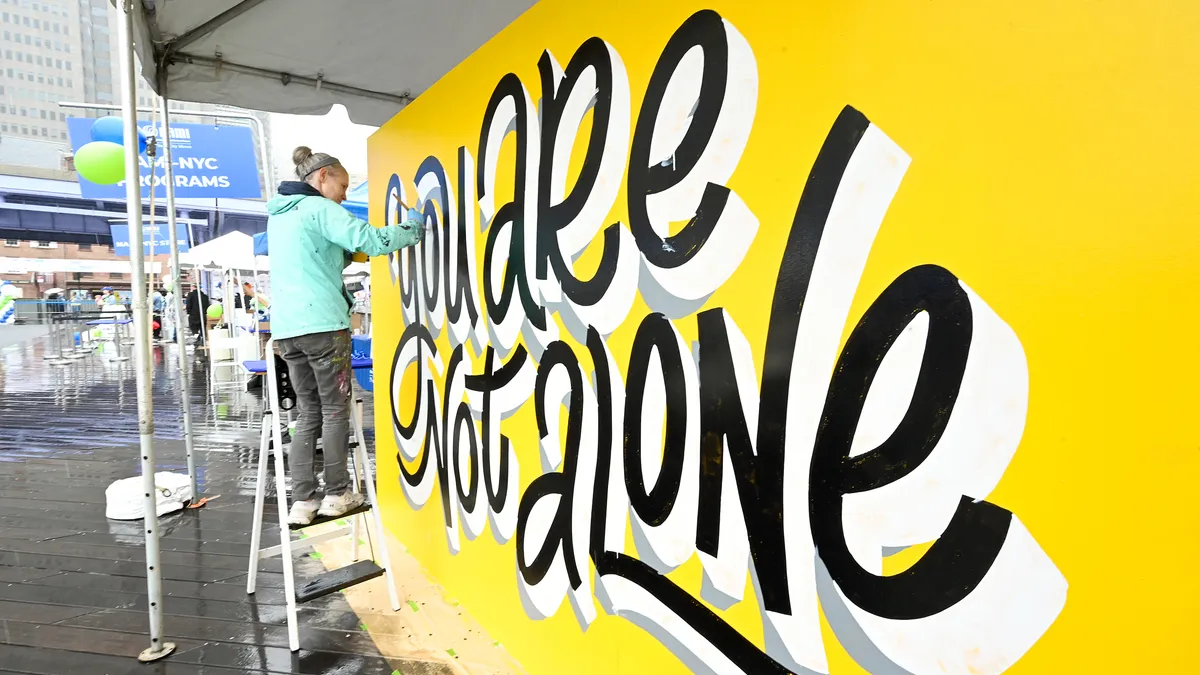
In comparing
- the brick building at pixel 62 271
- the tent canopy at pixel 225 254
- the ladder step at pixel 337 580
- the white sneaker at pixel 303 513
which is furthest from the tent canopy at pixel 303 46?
the brick building at pixel 62 271

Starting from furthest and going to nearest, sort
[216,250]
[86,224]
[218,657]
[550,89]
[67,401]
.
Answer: [86,224] → [216,250] → [67,401] → [218,657] → [550,89]

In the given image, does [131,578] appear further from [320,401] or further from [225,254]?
[225,254]

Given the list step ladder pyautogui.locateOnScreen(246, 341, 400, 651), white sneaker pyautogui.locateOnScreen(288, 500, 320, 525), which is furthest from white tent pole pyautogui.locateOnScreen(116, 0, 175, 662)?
white sneaker pyautogui.locateOnScreen(288, 500, 320, 525)

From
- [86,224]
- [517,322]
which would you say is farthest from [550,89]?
[86,224]

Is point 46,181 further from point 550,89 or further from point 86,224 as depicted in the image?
point 550,89

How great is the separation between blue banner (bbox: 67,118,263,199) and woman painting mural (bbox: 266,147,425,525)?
7.58m

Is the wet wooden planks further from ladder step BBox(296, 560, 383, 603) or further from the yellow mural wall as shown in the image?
the yellow mural wall

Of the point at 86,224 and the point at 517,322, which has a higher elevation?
the point at 86,224

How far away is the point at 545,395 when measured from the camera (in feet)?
6.42

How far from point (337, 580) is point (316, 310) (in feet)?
3.66

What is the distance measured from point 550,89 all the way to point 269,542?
2.98 m

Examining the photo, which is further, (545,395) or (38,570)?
(38,570)

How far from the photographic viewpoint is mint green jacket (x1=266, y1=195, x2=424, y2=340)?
241 centimetres

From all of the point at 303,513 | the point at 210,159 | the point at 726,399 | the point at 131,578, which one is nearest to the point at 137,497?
the point at 131,578
